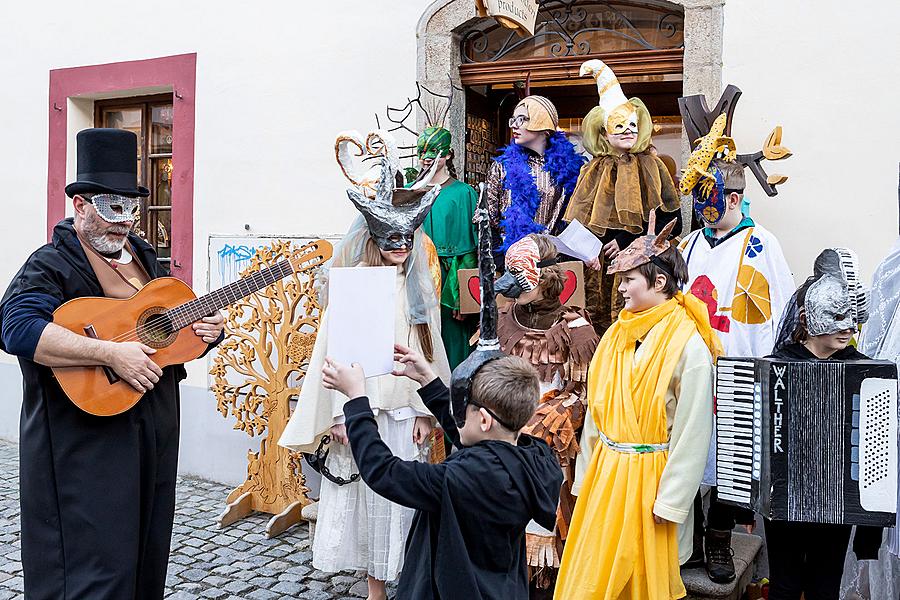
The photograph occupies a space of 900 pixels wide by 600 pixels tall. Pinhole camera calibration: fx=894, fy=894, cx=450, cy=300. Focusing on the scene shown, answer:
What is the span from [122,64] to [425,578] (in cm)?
579

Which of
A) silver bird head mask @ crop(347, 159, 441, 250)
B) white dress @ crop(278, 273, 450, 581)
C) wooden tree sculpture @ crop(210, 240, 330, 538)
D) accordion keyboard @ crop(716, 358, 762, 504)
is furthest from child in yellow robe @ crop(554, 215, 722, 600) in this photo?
wooden tree sculpture @ crop(210, 240, 330, 538)

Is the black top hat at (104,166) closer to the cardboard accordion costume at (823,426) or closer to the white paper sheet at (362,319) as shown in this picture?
the white paper sheet at (362,319)

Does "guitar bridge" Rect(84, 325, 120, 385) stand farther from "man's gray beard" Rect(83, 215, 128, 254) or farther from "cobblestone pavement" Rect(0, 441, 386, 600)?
"cobblestone pavement" Rect(0, 441, 386, 600)

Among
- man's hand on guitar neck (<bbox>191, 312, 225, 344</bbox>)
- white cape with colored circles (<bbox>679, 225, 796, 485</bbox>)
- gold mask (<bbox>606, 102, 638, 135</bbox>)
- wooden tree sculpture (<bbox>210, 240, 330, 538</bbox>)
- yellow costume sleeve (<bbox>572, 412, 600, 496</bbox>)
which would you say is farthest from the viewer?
wooden tree sculpture (<bbox>210, 240, 330, 538</bbox>)

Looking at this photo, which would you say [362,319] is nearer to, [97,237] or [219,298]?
[219,298]

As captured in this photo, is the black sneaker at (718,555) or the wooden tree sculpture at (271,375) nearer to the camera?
the black sneaker at (718,555)

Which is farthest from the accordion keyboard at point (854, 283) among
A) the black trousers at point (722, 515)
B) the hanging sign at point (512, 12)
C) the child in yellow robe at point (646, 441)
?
the hanging sign at point (512, 12)

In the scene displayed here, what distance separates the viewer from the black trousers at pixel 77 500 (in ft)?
10.8

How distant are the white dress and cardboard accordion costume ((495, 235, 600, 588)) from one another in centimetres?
50

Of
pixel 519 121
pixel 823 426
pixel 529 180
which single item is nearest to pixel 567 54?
pixel 519 121

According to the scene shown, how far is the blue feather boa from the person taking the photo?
5.05 meters

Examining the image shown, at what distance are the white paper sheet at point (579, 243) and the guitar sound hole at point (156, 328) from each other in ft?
6.36

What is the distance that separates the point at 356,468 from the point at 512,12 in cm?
255

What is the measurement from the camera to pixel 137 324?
3553 millimetres
